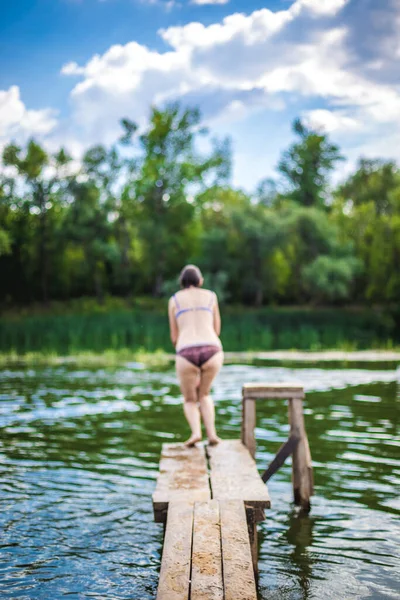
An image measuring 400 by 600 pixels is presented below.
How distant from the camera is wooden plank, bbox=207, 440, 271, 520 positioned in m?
6.29

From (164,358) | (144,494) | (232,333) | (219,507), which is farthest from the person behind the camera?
(232,333)

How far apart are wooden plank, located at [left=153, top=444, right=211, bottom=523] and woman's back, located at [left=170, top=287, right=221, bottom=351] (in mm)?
1024

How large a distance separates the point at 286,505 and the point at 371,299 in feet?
146

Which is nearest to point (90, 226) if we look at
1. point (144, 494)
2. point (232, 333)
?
point (232, 333)

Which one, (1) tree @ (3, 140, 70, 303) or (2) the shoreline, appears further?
(1) tree @ (3, 140, 70, 303)

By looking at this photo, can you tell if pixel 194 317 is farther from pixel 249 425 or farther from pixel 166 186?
pixel 166 186

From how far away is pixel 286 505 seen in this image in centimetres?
876

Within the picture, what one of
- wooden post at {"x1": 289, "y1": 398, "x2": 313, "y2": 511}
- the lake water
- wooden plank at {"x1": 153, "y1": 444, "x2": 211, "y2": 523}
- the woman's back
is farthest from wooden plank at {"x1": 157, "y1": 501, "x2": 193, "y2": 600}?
wooden post at {"x1": 289, "y1": 398, "x2": 313, "y2": 511}

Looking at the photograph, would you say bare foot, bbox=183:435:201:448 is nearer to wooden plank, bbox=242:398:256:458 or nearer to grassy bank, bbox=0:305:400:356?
wooden plank, bbox=242:398:256:458

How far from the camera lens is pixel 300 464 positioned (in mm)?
8516

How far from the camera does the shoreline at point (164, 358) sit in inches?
1000

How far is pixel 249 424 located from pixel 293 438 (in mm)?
485

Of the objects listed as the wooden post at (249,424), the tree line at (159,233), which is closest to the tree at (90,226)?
the tree line at (159,233)

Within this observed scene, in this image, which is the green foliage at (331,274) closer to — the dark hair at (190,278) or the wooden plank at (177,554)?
the dark hair at (190,278)
